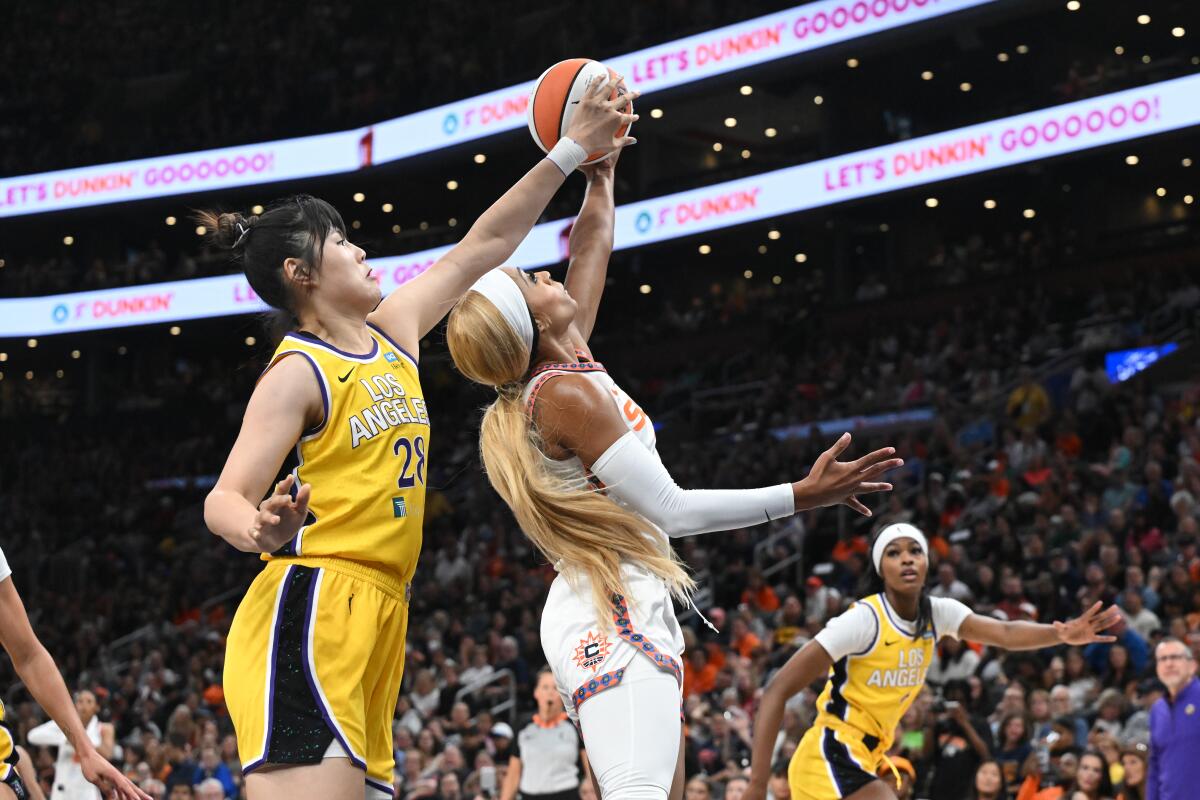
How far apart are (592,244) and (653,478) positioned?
3.94 feet

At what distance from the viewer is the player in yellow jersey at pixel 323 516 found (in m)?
3.27

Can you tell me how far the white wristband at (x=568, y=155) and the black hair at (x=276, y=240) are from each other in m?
0.73

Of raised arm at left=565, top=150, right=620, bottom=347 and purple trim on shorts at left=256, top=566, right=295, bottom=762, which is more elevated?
raised arm at left=565, top=150, right=620, bottom=347

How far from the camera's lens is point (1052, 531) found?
46.2 feet

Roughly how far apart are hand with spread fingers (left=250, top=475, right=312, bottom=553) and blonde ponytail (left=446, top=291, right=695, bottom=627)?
107 cm

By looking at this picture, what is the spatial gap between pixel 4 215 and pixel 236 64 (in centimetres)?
674

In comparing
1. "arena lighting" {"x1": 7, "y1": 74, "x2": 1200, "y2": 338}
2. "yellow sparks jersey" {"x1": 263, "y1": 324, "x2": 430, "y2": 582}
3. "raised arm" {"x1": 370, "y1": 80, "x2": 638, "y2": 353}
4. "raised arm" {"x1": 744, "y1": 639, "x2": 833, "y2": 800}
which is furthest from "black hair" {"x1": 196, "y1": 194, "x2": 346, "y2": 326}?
"arena lighting" {"x1": 7, "y1": 74, "x2": 1200, "y2": 338}

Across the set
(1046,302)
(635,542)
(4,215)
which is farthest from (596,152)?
(4,215)

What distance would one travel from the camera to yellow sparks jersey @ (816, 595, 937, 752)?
6.36 metres

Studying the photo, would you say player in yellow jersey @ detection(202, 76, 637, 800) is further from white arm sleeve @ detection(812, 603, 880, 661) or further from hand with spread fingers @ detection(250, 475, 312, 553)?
white arm sleeve @ detection(812, 603, 880, 661)

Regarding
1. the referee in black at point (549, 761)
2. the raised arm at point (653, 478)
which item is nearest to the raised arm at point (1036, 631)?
the raised arm at point (653, 478)

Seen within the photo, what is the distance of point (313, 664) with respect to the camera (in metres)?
3.32

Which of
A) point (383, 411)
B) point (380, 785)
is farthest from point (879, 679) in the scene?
point (383, 411)

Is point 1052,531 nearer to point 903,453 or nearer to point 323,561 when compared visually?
point 903,453
